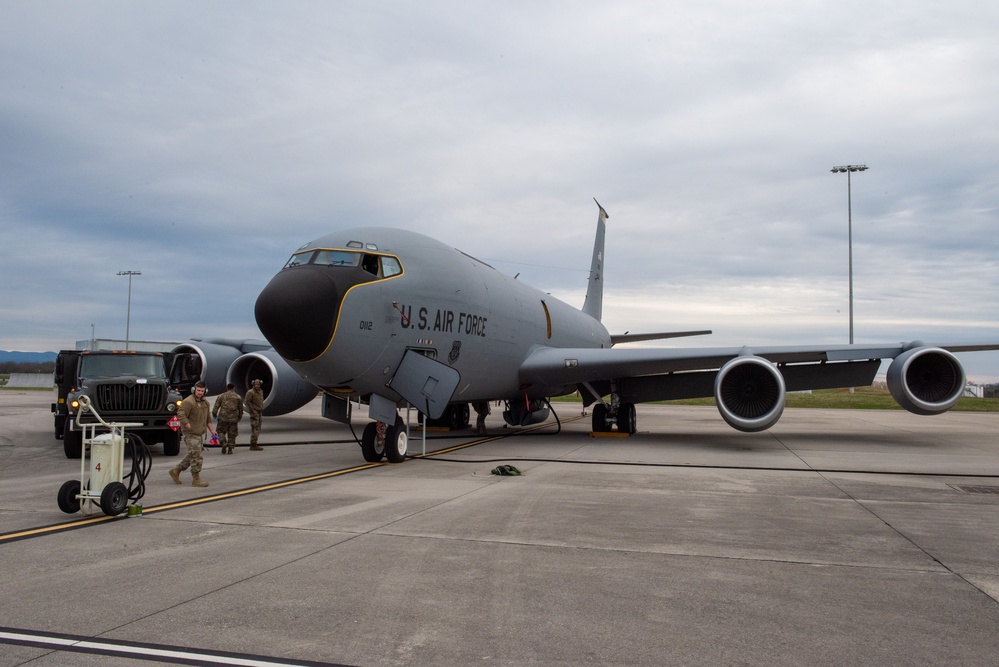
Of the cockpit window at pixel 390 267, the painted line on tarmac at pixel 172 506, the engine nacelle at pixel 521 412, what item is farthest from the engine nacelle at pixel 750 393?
the painted line on tarmac at pixel 172 506

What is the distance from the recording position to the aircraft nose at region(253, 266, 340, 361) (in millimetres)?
10984

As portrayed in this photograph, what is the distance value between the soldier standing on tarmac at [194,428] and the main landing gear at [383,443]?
319 centimetres

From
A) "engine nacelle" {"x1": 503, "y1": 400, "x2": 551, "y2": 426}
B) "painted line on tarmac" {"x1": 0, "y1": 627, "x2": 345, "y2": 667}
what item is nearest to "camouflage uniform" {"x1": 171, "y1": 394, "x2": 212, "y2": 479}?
"painted line on tarmac" {"x1": 0, "y1": 627, "x2": 345, "y2": 667}

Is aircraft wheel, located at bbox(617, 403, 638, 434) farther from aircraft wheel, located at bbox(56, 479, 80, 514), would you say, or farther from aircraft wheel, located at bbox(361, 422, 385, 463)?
aircraft wheel, located at bbox(56, 479, 80, 514)

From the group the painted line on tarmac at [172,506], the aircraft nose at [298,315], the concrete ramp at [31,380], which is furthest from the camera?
the concrete ramp at [31,380]

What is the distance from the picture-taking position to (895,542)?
6.62 m

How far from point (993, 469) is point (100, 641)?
1340 cm

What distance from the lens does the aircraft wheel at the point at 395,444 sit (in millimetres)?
12727

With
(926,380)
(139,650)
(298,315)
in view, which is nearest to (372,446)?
(298,315)

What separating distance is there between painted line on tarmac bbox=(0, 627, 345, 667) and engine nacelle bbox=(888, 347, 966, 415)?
1529cm

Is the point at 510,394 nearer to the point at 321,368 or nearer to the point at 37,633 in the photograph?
the point at 321,368

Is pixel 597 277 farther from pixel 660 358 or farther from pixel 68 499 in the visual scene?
pixel 68 499

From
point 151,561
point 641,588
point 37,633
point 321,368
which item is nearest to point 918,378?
point 321,368

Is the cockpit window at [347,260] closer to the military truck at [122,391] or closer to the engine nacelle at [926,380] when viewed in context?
A: the military truck at [122,391]
